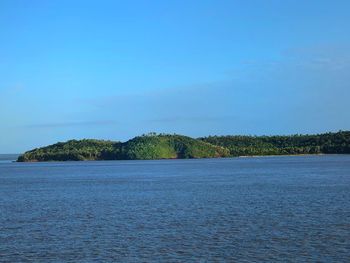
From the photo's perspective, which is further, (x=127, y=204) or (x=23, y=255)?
(x=127, y=204)

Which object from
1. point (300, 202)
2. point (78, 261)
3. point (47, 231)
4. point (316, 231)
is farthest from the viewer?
point (300, 202)

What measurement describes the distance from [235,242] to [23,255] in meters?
11.7

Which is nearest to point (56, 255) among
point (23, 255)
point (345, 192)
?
point (23, 255)

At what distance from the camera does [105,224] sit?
138 feet

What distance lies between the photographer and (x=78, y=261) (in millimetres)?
28984

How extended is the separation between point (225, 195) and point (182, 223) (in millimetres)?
25498

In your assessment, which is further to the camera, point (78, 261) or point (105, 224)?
point (105, 224)

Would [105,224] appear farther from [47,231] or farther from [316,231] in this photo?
[316,231]

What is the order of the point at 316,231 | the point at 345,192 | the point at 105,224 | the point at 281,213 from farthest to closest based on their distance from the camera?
the point at 345,192 < the point at 281,213 < the point at 105,224 < the point at 316,231

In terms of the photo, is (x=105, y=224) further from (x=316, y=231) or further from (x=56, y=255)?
(x=316, y=231)

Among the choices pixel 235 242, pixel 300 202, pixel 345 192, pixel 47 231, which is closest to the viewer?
pixel 235 242

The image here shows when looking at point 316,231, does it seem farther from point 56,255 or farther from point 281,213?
point 56,255

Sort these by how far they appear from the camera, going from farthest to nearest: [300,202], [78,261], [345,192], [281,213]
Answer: [345,192]
[300,202]
[281,213]
[78,261]

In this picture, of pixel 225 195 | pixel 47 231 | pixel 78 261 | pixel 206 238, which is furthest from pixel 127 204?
pixel 78 261
